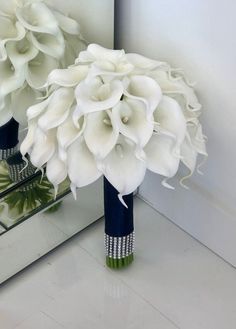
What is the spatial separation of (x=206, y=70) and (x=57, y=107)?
0.23 meters

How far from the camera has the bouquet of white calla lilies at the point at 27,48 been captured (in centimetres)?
79

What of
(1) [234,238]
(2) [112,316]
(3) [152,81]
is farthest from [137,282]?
(3) [152,81]

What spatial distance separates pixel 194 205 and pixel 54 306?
0.97 feet

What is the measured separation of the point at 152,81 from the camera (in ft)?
2.37

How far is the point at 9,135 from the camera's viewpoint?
906 millimetres

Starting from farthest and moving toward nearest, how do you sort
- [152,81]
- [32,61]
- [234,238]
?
[234,238] < [32,61] < [152,81]

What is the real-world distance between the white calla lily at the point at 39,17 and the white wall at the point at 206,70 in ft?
0.47

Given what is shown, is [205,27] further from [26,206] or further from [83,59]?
[26,206]

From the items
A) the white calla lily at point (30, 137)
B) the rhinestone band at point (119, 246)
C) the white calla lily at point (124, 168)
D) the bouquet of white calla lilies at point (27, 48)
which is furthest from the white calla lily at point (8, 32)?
the rhinestone band at point (119, 246)

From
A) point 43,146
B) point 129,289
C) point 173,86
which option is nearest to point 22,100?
point 43,146

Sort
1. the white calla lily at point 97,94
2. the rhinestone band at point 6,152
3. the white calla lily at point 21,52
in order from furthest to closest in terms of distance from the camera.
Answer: the rhinestone band at point 6,152
the white calla lily at point 21,52
the white calla lily at point 97,94

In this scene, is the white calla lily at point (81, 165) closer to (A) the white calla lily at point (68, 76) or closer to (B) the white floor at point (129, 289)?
(A) the white calla lily at point (68, 76)

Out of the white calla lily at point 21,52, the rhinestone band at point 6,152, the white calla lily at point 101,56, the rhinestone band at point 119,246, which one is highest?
the white calla lily at point 101,56

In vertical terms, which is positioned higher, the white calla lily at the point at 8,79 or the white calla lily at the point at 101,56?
the white calla lily at the point at 101,56
